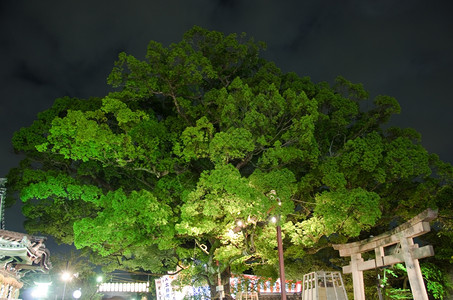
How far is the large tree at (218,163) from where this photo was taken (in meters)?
14.2

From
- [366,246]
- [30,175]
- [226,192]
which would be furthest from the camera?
[30,175]

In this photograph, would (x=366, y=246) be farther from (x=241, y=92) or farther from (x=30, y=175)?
(x=30, y=175)

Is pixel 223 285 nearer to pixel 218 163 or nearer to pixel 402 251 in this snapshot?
pixel 218 163

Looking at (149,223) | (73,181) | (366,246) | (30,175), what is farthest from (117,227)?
(366,246)

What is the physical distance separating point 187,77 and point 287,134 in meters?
5.10

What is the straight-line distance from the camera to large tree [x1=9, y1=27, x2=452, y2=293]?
14180 millimetres

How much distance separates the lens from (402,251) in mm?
12812

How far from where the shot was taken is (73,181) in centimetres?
1669

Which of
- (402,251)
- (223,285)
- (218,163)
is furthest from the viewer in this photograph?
(223,285)

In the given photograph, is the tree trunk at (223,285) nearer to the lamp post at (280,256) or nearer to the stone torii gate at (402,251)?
the lamp post at (280,256)

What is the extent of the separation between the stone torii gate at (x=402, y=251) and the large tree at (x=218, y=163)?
3.33 ft

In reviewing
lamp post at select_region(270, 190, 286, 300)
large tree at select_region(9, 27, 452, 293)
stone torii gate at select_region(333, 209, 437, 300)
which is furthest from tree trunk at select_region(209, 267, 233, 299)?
stone torii gate at select_region(333, 209, 437, 300)

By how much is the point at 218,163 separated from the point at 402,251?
24.5 feet

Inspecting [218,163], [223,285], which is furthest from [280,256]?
[223,285]
